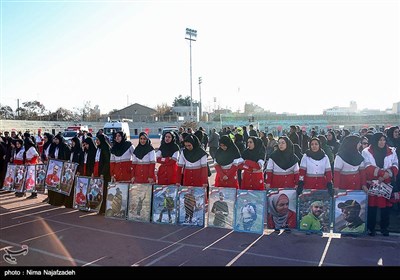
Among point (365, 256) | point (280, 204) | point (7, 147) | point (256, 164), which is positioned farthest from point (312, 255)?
point (7, 147)

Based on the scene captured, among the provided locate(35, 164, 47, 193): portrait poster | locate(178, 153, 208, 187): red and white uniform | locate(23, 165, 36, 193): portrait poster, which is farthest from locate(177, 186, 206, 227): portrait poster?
locate(23, 165, 36, 193): portrait poster

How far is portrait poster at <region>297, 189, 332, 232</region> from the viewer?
6.33 m

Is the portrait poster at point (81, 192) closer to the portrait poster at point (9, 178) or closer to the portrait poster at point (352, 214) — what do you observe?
the portrait poster at point (9, 178)

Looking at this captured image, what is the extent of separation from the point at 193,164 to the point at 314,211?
263cm

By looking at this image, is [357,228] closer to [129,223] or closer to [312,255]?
[312,255]

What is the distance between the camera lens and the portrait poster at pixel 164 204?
722 centimetres

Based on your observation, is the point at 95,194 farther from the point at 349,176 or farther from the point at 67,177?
the point at 349,176

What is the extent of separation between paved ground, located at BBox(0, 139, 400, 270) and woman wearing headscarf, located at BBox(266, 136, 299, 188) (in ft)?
3.04

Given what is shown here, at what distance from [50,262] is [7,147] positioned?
7.55m

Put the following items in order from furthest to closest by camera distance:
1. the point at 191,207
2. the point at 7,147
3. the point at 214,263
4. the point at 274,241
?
the point at 7,147
the point at 191,207
the point at 274,241
the point at 214,263

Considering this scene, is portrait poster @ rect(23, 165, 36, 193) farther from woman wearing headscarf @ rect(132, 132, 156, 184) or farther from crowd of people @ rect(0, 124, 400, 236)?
woman wearing headscarf @ rect(132, 132, 156, 184)

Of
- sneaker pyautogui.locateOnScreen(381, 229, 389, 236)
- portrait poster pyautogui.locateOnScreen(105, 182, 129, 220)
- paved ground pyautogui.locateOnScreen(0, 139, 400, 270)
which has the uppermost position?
portrait poster pyautogui.locateOnScreen(105, 182, 129, 220)

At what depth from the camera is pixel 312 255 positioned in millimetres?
5531

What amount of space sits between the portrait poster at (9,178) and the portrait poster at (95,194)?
3.33 meters
